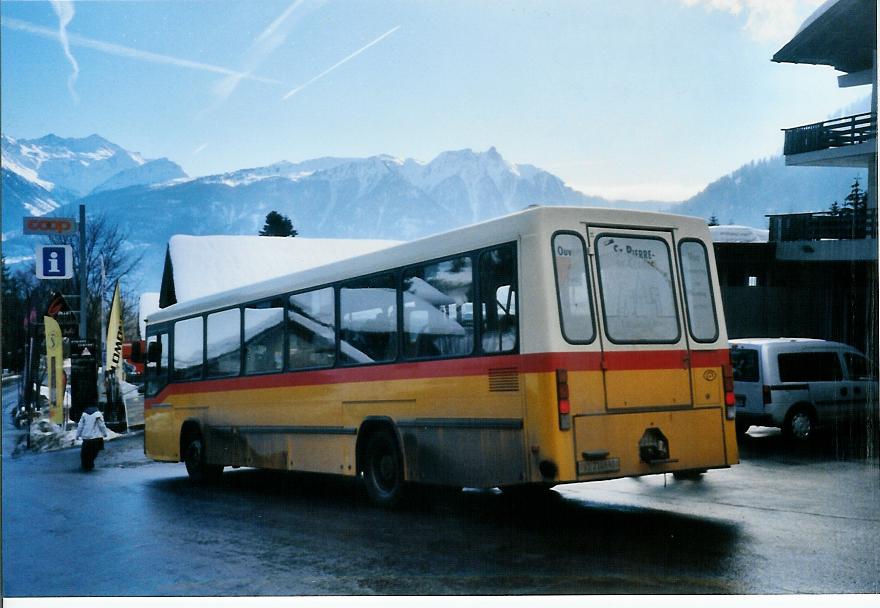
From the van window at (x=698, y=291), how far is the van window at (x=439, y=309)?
2003 millimetres

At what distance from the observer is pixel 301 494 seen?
1252 cm

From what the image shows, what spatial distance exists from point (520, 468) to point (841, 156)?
7.29 meters

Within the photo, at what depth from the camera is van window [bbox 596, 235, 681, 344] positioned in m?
8.77

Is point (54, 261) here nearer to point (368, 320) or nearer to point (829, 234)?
point (368, 320)

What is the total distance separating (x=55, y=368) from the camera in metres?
13.9

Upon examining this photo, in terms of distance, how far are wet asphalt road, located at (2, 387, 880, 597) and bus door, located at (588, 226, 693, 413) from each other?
1222mm

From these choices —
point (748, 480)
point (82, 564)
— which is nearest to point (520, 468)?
point (82, 564)

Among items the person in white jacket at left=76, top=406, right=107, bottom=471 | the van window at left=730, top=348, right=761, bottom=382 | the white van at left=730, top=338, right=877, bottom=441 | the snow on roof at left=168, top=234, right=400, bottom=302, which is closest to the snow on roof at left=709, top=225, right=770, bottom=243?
the white van at left=730, top=338, right=877, bottom=441

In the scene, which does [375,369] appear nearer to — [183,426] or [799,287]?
[183,426]

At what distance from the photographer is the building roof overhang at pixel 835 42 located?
10984 millimetres

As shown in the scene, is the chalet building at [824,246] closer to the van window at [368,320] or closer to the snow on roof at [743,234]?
the snow on roof at [743,234]

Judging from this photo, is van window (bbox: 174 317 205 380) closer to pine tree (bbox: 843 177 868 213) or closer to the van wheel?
the van wheel

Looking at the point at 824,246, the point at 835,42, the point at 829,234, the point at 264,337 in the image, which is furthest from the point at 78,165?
the point at 824,246

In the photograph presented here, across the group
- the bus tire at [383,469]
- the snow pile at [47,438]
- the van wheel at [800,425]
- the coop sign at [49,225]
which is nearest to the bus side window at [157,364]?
the snow pile at [47,438]
